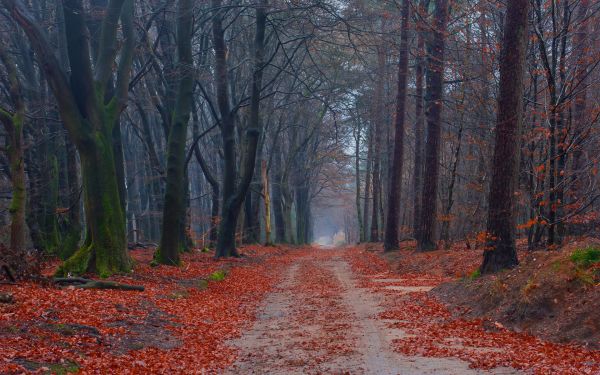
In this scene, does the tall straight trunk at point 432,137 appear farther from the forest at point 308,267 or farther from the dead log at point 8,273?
the dead log at point 8,273

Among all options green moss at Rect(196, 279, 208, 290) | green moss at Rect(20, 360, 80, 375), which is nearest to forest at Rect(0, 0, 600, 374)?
green moss at Rect(20, 360, 80, 375)

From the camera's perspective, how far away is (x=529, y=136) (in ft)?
48.0

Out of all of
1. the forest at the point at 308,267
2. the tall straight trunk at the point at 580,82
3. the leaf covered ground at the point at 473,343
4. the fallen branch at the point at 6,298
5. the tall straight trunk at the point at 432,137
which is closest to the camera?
the leaf covered ground at the point at 473,343

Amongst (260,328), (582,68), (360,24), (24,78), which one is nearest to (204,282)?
(260,328)

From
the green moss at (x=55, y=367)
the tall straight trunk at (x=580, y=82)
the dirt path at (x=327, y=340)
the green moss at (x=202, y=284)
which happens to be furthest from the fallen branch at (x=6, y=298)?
the tall straight trunk at (x=580, y=82)

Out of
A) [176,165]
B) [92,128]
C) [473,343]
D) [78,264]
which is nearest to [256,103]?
[176,165]

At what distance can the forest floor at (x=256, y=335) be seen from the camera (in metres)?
7.21

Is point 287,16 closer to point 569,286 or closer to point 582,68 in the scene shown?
point 582,68

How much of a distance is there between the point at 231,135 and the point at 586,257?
1593 cm

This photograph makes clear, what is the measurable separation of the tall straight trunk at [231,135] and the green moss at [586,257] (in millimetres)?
14108

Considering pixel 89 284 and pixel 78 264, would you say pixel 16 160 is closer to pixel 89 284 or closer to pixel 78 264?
pixel 78 264

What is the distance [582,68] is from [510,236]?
401 cm

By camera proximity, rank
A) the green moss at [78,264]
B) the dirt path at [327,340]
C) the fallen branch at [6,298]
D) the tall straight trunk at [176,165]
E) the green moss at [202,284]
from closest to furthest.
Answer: the dirt path at [327,340] → the fallen branch at [6,298] → the green moss at [78,264] → the green moss at [202,284] → the tall straight trunk at [176,165]

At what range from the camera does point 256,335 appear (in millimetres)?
10062
